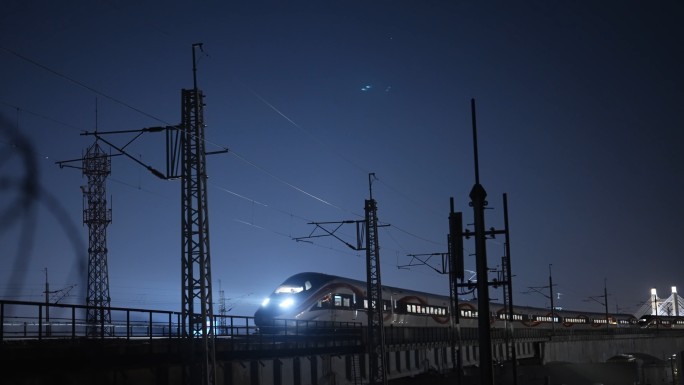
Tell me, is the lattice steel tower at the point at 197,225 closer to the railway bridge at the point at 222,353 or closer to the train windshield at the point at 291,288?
the railway bridge at the point at 222,353

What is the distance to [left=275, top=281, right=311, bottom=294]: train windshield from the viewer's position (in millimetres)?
55938

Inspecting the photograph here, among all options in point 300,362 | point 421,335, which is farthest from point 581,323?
point 300,362

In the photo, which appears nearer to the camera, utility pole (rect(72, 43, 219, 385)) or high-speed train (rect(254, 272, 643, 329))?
utility pole (rect(72, 43, 219, 385))

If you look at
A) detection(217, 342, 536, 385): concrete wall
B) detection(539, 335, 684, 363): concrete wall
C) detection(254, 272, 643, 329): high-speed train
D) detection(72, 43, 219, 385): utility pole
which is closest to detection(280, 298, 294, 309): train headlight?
detection(254, 272, 643, 329): high-speed train

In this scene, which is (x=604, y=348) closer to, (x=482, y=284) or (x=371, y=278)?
(x=371, y=278)

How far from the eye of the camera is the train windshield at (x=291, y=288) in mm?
55938

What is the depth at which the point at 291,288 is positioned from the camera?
5659 cm

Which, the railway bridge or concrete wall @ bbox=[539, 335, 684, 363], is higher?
the railway bridge

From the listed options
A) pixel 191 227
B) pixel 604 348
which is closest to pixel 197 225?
pixel 191 227

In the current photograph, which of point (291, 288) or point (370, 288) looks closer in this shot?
point (370, 288)

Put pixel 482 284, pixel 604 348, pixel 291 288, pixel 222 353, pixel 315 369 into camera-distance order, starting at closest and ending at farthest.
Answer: pixel 482 284 → pixel 222 353 → pixel 315 369 → pixel 291 288 → pixel 604 348

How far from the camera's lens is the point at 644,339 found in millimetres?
123062

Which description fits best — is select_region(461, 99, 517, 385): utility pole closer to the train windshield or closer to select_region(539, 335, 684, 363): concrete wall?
the train windshield

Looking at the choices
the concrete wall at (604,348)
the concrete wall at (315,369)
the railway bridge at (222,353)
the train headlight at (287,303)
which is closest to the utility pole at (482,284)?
the railway bridge at (222,353)
